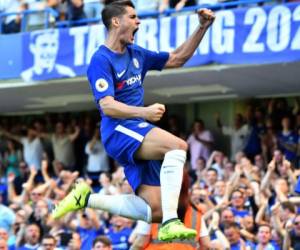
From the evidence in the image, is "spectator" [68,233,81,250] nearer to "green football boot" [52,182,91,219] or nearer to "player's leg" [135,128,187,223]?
"green football boot" [52,182,91,219]

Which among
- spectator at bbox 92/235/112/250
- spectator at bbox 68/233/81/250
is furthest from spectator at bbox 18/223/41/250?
spectator at bbox 92/235/112/250

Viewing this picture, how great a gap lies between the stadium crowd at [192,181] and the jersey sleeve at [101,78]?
2.13 m

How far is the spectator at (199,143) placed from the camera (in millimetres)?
15398

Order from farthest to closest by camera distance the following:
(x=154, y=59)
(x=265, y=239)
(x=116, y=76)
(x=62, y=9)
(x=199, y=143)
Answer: (x=62, y=9)
(x=199, y=143)
(x=265, y=239)
(x=154, y=59)
(x=116, y=76)

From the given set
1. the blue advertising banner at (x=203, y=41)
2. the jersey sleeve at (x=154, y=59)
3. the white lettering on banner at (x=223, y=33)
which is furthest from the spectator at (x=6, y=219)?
the jersey sleeve at (x=154, y=59)

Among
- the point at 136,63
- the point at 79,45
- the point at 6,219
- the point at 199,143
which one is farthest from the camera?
the point at 199,143

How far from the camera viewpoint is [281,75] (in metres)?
14.8

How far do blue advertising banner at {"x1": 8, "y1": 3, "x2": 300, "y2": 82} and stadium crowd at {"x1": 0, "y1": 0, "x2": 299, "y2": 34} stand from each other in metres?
0.43

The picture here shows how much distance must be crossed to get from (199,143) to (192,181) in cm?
124

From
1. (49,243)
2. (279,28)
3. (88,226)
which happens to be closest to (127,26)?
(49,243)

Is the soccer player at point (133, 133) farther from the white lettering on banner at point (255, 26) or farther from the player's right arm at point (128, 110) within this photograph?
the white lettering on banner at point (255, 26)

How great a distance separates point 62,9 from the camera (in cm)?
1634

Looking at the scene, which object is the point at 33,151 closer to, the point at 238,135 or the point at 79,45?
the point at 79,45

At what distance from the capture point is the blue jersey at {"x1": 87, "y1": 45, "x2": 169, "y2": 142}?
272 inches
